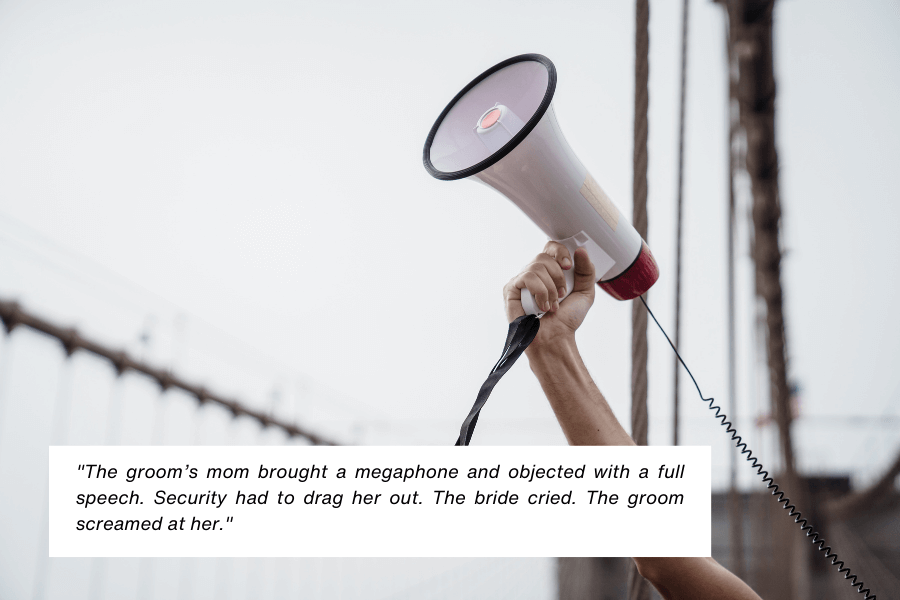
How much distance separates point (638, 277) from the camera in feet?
2.04

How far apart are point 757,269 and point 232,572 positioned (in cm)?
380

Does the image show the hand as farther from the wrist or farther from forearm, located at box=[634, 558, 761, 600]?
forearm, located at box=[634, 558, 761, 600]

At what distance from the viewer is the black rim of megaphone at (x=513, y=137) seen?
0.51 m

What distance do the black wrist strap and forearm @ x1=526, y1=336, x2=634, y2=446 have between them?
0.04m

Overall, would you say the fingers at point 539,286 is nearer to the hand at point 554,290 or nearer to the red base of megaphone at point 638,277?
the hand at point 554,290

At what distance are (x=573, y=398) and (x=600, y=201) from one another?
187mm

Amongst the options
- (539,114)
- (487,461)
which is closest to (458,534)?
(487,461)

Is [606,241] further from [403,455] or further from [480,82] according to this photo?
[403,455]

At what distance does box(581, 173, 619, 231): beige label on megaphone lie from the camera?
56 centimetres

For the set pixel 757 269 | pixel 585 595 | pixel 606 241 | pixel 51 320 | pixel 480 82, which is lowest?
pixel 585 595

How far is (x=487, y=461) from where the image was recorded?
83 cm

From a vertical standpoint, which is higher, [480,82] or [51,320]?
[51,320]
